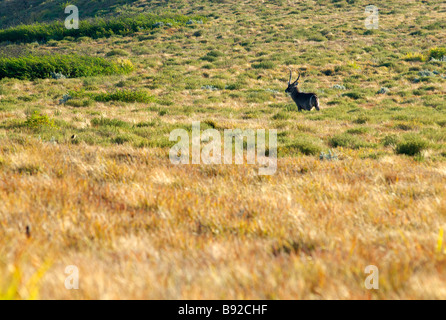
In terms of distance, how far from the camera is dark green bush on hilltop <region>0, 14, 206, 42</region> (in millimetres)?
28859

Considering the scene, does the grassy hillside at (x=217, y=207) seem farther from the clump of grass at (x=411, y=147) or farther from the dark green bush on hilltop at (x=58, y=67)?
the dark green bush on hilltop at (x=58, y=67)

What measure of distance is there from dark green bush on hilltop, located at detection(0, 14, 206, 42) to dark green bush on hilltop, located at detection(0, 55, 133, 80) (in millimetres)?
11396

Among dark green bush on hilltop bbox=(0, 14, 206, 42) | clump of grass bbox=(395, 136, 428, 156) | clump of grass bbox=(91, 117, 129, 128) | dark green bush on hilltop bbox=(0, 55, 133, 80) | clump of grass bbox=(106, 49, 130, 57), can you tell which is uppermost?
dark green bush on hilltop bbox=(0, 14, 206, 42)

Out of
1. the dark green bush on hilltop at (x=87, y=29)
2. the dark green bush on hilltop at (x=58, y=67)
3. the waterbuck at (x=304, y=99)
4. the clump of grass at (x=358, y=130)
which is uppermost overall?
the dark green bush on hilltop at (x=87, y=29)

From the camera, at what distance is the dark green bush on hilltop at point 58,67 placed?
57.9 feet

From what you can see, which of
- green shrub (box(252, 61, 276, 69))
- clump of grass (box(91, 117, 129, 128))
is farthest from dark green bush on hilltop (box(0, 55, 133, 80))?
clump of grass (box(91, 117, 129, 128))

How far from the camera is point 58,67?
61.2 ft

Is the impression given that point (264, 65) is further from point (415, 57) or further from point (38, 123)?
point (38, 123)

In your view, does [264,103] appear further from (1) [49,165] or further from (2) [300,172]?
(1) [49,165]

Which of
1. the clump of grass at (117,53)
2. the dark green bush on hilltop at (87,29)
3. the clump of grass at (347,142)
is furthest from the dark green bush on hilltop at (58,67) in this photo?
the clump of grass at (347,142)

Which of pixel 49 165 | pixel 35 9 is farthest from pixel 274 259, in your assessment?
pixel 35 9

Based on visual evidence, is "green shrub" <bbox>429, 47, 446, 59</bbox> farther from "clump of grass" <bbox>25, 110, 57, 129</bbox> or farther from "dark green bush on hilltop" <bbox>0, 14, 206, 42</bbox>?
"clump of grass" <bbox>25, 110, 57, 129</bbox>

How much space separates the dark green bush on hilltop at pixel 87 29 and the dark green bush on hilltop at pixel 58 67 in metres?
11.4
